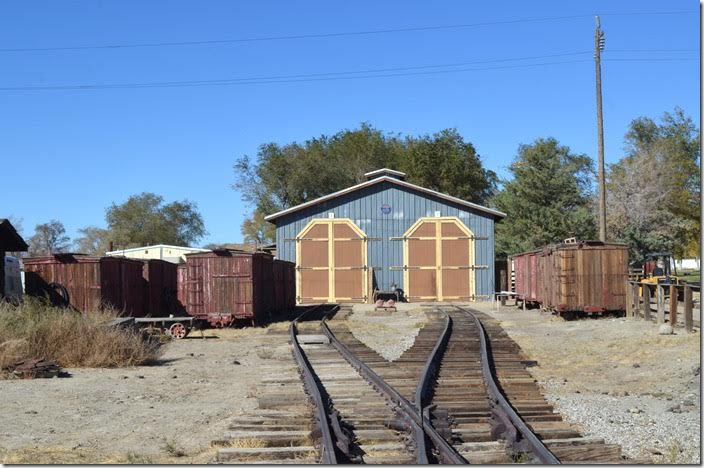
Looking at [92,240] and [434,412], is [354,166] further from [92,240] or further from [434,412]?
[434,412]

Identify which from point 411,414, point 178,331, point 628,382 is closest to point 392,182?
point 178,331

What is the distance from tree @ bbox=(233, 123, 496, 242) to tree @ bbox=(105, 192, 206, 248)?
46.8 ft

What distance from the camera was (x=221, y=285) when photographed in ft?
84.3

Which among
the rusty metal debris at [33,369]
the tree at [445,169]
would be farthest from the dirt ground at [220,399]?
the tree at [445,169]

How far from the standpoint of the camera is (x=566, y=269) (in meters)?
26.3

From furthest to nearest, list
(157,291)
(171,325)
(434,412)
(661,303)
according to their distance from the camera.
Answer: (157,291), (171,325), (661,303), (434,412)

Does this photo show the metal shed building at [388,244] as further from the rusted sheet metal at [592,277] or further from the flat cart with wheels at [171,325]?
the flat cart with wheels at [171,325]

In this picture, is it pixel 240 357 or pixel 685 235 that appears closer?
pixel 240 357

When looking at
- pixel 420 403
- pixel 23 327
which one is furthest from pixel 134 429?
pixel 23 327

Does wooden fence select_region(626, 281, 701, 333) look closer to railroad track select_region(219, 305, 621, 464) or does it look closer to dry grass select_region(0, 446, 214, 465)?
railroad track select_region(219, 305, 621, 464)

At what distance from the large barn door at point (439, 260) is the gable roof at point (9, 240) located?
23.8m

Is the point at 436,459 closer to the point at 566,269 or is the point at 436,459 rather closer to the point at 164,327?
the point at 164,327

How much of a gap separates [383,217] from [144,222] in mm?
58861

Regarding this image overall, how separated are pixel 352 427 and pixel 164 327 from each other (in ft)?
49.2
